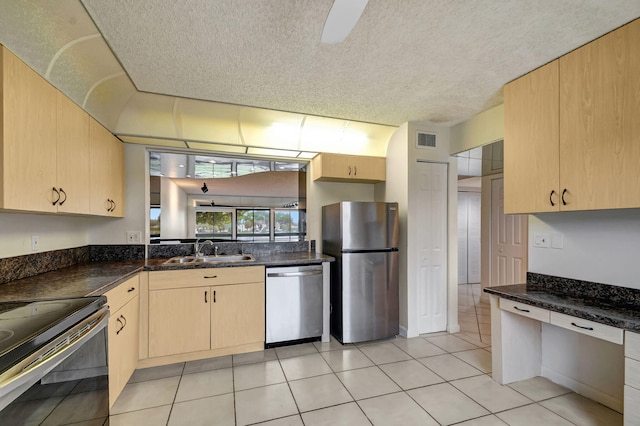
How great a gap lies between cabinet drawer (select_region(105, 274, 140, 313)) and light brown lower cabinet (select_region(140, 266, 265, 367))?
0.15 metres

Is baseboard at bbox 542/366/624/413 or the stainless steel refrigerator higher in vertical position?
the stainless steel refrigerator

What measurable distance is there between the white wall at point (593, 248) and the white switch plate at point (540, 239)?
3cm

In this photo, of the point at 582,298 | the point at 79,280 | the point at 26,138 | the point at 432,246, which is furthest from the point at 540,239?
the point at 26,138

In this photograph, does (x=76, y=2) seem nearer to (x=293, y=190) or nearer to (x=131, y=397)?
(x=131, y=397)

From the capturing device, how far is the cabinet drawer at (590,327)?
5.04 ft

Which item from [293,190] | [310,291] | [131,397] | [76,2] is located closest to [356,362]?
[310,291]

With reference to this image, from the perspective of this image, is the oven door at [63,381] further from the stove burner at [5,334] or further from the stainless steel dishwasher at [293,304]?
the stainless steel dishwasher at [293,304]

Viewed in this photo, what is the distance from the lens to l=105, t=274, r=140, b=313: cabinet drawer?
1.88 m

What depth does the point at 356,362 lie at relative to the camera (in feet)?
8.54

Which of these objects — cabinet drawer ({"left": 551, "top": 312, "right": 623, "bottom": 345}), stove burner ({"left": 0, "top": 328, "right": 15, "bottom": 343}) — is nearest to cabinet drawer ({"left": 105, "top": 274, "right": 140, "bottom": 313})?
stove burner ({"left": 0, "top": 328, "right": 15, "bottom": 343})

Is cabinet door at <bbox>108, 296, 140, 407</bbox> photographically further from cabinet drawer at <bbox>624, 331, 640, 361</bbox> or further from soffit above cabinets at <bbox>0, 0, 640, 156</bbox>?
cabinet drawer at <bbox>624, 331, 640, 361</bbox>

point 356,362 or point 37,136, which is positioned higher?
point 37,136

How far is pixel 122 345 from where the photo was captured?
2.06 m

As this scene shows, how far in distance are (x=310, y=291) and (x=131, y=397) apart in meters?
1.65
